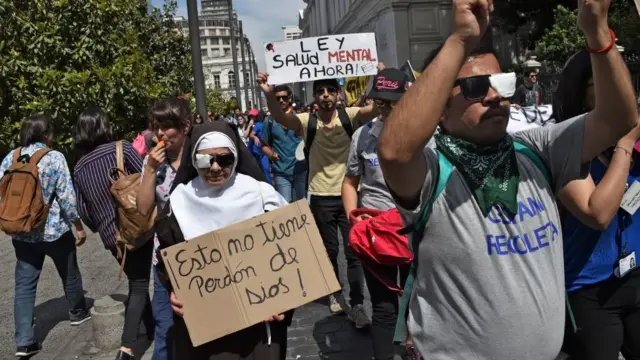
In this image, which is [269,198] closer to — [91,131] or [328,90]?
[91,131]

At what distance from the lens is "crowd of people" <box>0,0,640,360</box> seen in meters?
1.84

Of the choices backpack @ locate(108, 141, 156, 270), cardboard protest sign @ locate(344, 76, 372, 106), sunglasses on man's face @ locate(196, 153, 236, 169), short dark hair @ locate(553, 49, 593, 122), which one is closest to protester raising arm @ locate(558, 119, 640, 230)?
short dark hair @ locate(553, 49, 593, 122)

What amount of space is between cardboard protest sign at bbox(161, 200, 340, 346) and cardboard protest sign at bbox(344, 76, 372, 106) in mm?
4625

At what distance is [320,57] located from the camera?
6629mm

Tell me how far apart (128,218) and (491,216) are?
3021mm

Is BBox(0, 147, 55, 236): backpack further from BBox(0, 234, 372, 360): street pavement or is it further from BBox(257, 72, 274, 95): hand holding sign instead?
BBox(257, 72, 274, 95): hand holding sign

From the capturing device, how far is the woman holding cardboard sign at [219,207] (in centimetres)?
312

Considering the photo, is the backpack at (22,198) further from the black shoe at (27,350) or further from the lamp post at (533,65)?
the lamp post at (533,65)

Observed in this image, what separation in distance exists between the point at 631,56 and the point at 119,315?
14.6 metres

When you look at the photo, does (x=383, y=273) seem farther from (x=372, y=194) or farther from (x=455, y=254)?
(x=455, y=254)

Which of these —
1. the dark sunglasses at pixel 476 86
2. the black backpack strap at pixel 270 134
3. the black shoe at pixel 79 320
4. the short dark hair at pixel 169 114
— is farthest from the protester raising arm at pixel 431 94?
the black backpack strap at pixel 270 134

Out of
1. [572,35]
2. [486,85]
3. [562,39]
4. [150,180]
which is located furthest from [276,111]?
[562,39]

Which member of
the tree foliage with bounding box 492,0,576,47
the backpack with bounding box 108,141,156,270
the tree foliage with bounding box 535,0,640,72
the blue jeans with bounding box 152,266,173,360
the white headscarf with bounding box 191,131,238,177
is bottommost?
the blue jeans with bounding box 152,266,173,360

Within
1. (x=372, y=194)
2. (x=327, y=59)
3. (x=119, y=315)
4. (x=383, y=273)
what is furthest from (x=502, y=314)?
(x=327, y=59)
